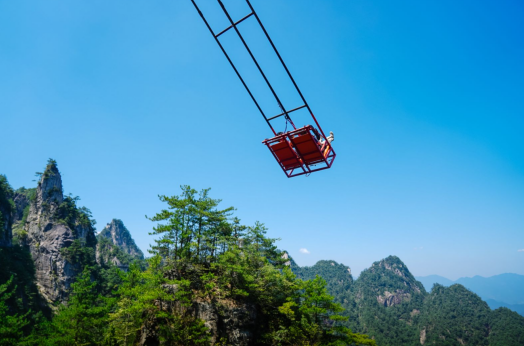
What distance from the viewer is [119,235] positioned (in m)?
170

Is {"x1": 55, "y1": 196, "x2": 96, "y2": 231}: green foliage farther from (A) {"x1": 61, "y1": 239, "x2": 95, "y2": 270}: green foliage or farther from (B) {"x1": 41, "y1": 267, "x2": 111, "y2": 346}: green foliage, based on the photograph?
(B) {"x1": 41, "y1": 267, "x2": 111, "y2": 346}: green foliage

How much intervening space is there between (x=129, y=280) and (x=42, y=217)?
2233 inches

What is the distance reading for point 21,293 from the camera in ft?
145

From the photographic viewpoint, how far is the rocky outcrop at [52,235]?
55.9 m

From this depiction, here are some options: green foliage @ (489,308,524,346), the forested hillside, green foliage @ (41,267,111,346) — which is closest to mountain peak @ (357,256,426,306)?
the forested hillside

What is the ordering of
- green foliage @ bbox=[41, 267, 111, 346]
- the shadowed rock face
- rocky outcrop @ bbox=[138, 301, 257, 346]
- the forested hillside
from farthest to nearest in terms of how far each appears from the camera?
the forested hillside
the shadowed rock face
green foliage @ bbox=[41, 267, 111, 346]
rocky outcrop @ bbox=[138, 301, 257, 346]

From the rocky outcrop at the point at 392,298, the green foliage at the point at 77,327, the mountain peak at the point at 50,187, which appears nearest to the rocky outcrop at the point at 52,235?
the mountain peak at the point at 50,187

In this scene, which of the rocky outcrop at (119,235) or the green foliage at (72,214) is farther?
the rocky outcrop at (119,235)

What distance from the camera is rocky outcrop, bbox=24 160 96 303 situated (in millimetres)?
55875

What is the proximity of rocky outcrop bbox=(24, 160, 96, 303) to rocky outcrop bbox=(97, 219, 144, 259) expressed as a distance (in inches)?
4379

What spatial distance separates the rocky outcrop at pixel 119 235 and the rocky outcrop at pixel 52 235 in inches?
4379

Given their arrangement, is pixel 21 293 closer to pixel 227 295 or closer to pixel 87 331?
pixel 87 331

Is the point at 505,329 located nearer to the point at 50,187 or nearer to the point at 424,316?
the point at 424,316

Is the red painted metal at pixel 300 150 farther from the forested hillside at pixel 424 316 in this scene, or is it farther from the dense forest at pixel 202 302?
the forested hillside at pixel 424 316
